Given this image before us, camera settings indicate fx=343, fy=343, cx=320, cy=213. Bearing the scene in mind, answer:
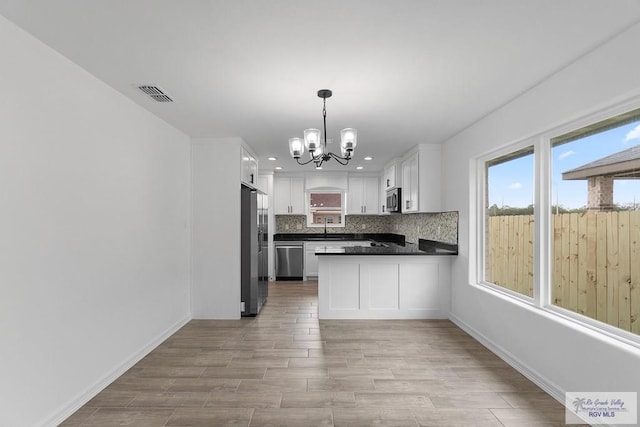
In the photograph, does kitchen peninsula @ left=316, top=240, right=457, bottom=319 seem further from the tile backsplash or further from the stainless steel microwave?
the stainless steel microwave

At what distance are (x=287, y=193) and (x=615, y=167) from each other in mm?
5998

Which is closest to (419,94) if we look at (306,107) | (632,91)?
(306,107)

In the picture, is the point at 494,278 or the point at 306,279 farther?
the point at 306,279

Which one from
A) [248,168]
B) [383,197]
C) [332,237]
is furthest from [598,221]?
[332,237]

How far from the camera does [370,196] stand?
7656 millimetres

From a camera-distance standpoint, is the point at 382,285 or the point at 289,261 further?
the point at 289,261

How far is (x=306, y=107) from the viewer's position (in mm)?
3250

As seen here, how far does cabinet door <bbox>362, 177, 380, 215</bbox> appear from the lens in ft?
25.1

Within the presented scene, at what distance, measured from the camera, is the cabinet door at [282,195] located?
761 centimetres

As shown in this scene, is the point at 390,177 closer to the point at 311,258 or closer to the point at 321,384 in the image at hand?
the point at 311,258

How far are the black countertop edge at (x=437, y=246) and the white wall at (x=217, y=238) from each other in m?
2.76

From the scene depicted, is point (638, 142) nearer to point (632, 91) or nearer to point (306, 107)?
point (632, 91)

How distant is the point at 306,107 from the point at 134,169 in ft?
5.55

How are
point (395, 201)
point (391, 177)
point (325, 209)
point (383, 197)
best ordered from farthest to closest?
point (325, 209) → point (383, 197) → point (391, 177) → point (395, 201)
